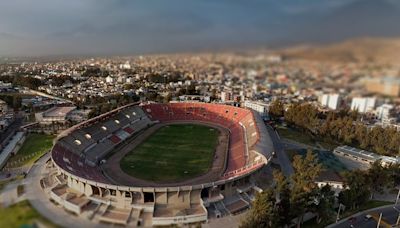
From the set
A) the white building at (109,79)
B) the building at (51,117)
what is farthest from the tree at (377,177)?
the white building at (109,79)

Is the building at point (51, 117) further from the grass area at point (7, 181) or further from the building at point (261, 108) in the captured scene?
the building at point (261, 108)

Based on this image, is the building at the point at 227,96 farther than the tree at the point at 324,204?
Yes

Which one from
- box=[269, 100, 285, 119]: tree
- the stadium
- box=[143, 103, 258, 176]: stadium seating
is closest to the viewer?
the stadium

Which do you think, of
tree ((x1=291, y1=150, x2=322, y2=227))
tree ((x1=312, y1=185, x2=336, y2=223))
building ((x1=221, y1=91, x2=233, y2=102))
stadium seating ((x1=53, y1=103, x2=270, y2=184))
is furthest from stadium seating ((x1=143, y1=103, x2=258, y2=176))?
tree ((x1=312, y1=185, x2=336, y2=223))

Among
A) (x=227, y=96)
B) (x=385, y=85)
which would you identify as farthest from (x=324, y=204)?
(x=227, y=96)

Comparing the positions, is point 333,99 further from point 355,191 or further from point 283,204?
point 355,191

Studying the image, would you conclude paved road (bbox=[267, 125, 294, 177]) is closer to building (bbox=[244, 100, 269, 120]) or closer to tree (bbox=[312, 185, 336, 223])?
tree (bbox=[312, 185, 336, 223])
